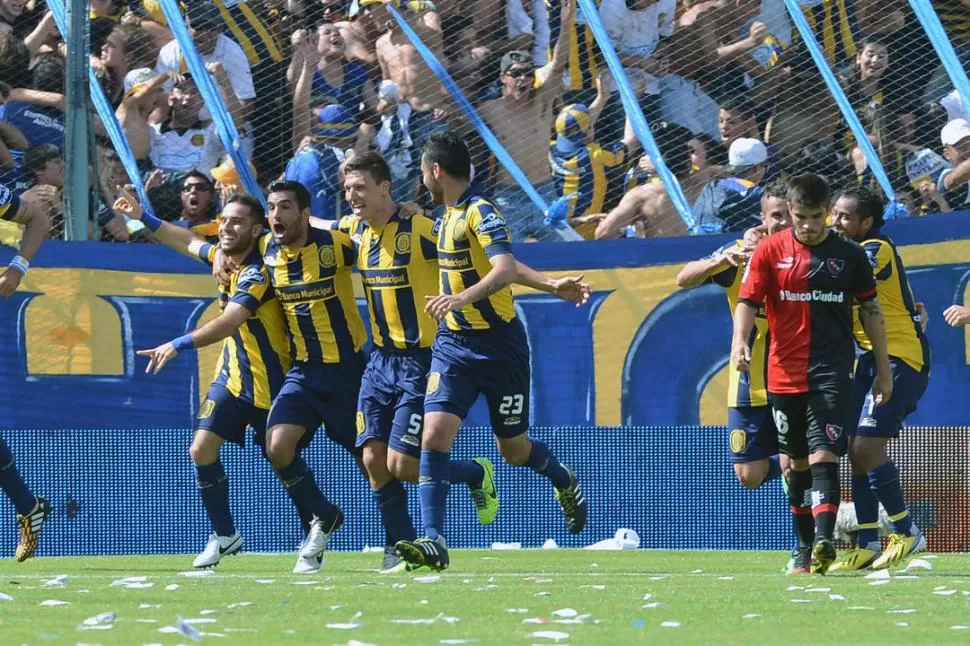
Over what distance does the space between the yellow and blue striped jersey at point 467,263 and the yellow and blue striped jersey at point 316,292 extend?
649mm

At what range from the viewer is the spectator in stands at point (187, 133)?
12.6 m

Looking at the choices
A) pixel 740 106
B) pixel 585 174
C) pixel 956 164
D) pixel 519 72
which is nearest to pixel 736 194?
pixel 740 106

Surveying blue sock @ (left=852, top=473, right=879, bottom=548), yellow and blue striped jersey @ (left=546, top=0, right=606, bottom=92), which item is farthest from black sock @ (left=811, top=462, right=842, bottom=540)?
yellow and blue striped jersey @ (left=546, top=0, right=606, bottom=92)

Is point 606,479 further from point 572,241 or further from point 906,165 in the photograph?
point 906,165

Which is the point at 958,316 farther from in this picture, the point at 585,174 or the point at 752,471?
the point at 585,174

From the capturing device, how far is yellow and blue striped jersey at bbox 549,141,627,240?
40.6 feet

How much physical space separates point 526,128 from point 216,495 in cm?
433

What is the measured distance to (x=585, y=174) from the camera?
12.4 metres

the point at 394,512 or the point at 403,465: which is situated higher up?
the point at 403,465

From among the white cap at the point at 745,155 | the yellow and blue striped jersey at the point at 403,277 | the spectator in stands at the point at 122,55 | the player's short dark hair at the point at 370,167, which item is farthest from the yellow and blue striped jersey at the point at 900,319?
the spectator in stands at the point at 122,55

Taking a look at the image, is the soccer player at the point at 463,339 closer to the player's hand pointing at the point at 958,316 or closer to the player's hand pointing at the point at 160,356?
the player's hand pointing at the point at 160,356

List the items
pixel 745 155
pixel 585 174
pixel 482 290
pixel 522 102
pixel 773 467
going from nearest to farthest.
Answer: pixel 482 290
pixel 773 467
pixel 745 155
pixel 585 174
pixel 522 102

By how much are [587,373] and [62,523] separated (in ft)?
12.3

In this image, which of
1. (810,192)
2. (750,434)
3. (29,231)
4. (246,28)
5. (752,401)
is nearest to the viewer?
(810,192)
